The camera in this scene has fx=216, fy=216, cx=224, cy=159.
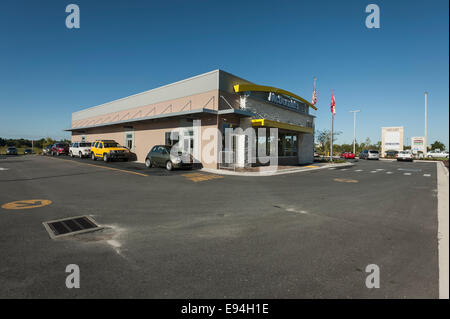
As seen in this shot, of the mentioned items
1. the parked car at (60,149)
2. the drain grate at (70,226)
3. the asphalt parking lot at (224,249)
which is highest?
the parked car at (60,149)

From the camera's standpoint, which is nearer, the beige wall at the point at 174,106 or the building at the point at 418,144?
the beige wall at the point at 174,106

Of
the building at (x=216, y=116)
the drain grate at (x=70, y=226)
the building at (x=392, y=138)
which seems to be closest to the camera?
the drain grate at (x=70, y=226)

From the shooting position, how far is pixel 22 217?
5211 mm

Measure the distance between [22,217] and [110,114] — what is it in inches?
1076

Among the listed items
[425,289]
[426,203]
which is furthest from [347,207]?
[425,289]

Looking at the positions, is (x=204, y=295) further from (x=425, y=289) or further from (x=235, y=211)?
(x=235, y=211)

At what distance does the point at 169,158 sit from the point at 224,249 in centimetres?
1170

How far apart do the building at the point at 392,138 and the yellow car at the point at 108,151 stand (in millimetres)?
55591

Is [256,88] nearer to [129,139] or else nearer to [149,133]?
[149,133]

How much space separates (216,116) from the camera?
52.2 feet

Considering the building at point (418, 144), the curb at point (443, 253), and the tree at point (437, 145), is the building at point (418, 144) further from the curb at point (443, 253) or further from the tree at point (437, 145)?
the curb at point (443, 253)

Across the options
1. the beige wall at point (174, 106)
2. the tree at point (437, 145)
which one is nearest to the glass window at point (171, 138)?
the beige wall at point (174, 106)

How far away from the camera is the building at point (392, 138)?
50.8 metres

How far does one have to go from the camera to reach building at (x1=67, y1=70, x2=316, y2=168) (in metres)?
16.1
